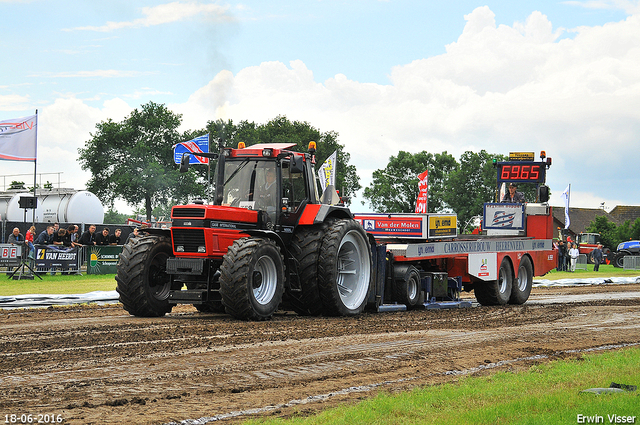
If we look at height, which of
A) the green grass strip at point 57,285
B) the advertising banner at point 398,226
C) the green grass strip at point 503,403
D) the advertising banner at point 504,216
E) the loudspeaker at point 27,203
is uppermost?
the loudspeaker at point 27,203

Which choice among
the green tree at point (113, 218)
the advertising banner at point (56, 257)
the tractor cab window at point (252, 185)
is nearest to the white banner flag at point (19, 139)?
the advertising banner at point (56, 257)

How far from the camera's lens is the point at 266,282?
1105cm

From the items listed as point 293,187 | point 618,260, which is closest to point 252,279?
point 293,187

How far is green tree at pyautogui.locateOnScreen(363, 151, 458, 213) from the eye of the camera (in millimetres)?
70750

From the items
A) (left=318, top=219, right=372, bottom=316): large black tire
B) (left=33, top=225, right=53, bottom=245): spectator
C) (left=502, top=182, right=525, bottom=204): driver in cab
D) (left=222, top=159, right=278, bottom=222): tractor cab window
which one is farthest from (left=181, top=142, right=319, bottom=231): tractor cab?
(left=33, top=225, right=53, bottom=245): spectator

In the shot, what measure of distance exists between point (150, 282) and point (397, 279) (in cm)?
490

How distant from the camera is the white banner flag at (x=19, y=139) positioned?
24.8 meters

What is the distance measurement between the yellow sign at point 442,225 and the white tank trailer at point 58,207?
24877mm

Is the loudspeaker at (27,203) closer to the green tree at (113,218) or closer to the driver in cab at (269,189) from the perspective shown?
the driver in cab at (269,189)

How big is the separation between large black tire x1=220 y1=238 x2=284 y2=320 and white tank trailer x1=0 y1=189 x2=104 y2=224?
88.6ft

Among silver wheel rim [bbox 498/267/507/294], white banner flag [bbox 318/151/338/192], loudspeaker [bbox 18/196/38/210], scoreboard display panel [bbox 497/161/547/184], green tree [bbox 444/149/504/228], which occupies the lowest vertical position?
silver wheel rim [bbox 498/267/507/294]

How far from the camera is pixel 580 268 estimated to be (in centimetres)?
4159

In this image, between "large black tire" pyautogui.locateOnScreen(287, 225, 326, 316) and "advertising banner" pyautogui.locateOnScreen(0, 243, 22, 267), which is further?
"advertising banner" pyautogui.locateOnScreen(0, 243, 22, 267)

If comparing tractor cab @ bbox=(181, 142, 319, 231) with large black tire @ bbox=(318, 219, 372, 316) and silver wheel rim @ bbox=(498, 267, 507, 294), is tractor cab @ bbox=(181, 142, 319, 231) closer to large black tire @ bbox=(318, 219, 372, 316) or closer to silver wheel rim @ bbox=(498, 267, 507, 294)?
large black tire @ bbox=(318, 219, 372, 316)
